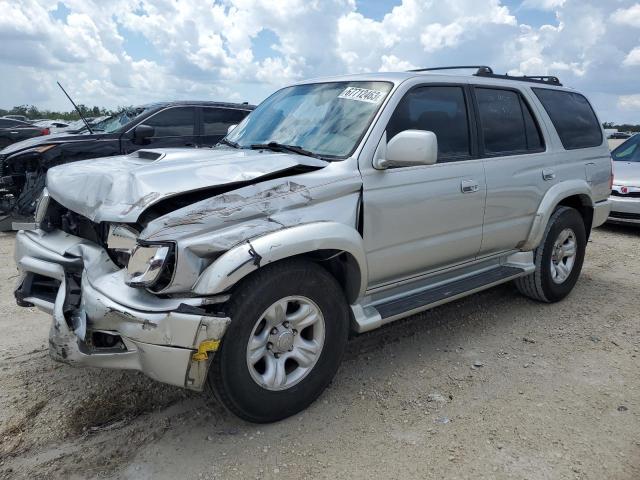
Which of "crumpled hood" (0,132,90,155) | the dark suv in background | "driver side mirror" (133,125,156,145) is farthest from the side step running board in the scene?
"crumpled hood" (0,132,90,155)

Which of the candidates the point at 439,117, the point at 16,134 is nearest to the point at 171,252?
the point at 439,117

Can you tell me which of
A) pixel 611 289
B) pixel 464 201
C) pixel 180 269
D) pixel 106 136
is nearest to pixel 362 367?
pixel 464 201

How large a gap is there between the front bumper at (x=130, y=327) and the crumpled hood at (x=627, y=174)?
7.74m

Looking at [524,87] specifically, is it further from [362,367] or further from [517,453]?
[517,453]

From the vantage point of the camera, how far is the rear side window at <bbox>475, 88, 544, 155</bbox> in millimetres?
4078

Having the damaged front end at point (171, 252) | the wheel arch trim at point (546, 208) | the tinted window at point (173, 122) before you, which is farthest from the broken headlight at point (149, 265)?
the tinted window at point (173, 122)

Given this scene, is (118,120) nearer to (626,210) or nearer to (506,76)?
(506,76)

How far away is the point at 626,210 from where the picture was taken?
26.6ft

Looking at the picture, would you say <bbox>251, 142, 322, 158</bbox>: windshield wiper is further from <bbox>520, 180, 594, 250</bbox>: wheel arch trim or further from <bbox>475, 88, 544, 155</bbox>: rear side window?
<bbox>520, 180, 594, 250</bbox>: wheel arch trim

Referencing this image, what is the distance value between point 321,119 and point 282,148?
33 centimetres

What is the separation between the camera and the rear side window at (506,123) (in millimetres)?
4078

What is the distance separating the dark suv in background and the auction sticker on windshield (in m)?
3.03

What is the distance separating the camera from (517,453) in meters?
2.73

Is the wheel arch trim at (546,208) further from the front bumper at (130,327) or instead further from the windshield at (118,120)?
the windshield at (118,120)
